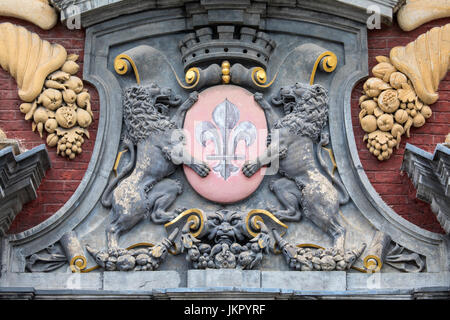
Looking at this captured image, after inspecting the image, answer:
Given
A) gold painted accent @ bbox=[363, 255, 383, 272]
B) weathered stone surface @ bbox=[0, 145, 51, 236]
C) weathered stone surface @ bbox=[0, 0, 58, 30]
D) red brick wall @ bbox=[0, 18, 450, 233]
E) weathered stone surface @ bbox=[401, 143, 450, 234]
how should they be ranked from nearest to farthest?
weathered stone surface @ bbox=[401, 143, 450, 234] < weathered stone surface @ bbox=[0, 145, 51, 236] < gold painted accent @ bbox=[363, 255, 383, 272] < red brick wall @ bbox=[0, 18, 450, 233] < weathered stone surface @ bbox=[0, 0, 58, 30]

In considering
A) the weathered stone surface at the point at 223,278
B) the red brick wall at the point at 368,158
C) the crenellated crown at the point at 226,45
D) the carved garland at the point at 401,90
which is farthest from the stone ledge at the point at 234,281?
the crenellated crown at the point at 226,45

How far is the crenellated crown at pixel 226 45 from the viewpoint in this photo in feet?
34.6

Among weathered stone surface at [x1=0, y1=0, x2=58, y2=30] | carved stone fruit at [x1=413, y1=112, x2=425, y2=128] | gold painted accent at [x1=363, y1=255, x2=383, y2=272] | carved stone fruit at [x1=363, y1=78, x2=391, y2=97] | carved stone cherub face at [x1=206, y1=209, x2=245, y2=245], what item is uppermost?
weathered stone surface at [x1=0, y1=0, x2=58, y2=30]

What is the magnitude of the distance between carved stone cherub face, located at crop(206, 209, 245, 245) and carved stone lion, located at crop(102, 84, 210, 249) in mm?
304

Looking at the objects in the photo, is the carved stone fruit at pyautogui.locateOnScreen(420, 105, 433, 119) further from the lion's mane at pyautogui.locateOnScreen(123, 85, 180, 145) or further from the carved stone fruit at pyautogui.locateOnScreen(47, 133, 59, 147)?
the carved stone fruit at pyautogui.locateOnScreen(47, 133, 59, 147)

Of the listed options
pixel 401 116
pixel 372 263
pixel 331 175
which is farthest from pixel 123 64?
pixel 372 263

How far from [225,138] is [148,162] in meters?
0.62

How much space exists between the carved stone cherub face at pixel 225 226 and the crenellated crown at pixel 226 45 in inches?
47.8

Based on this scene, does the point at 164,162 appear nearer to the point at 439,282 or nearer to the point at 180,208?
the point at 180,208

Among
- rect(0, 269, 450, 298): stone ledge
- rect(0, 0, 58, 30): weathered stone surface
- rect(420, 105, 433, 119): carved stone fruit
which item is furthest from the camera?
rect(0, 0, 58, 30): weathered stone surface

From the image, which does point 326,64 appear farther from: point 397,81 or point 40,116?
point 40,116

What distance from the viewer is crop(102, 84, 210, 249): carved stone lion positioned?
1027 centimetres

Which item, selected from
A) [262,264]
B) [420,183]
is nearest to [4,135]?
[262,264]

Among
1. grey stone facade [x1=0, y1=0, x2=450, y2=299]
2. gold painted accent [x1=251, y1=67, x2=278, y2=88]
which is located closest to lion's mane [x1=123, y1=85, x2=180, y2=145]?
grey stone facade [x1=0, y1=0, x2=450, y2=299]
